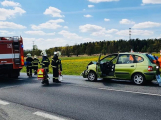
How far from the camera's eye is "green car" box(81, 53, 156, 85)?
9.26 m

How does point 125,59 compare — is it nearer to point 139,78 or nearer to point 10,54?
point 139,78

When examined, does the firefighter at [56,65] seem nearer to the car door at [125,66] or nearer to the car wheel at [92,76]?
the car wheel at [92,76]

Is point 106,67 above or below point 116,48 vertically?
below

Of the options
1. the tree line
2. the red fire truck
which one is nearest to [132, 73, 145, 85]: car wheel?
the red fire truck

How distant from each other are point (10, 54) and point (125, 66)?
7.28 meters

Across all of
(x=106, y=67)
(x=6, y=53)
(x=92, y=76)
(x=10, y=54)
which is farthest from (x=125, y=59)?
(x=6, y=53)

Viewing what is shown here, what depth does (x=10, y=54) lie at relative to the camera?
41.0 ft

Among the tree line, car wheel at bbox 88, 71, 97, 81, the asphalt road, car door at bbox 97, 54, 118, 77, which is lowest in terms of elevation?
the asphalt road

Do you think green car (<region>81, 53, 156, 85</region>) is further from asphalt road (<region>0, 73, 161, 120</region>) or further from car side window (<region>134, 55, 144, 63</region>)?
asphalt road (<region>0, 73, 161, 120</region>)

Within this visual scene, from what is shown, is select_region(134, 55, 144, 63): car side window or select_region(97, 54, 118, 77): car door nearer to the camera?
select_region(134, 55, 144, 63): car side window

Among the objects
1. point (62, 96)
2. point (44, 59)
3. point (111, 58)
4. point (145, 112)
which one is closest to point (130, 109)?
point (145, 112)

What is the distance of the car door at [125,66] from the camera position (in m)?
9.70

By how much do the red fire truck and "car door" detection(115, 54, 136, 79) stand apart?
253 inches

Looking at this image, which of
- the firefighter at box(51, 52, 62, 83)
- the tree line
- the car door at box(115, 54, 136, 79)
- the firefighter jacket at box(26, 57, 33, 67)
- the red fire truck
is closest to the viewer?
the car door at box(115, 54, 136, 79)
